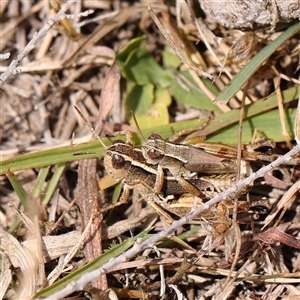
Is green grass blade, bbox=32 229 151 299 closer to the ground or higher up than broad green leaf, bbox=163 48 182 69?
closer to the ground

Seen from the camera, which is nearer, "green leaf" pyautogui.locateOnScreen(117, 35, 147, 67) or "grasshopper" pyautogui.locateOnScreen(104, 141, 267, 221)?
"grasshopper" pyautogui.locateOnScreen(104, 141, 267, 221)

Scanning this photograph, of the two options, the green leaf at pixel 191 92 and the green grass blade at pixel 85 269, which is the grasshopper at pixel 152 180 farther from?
the green leaf at pixel 191 92

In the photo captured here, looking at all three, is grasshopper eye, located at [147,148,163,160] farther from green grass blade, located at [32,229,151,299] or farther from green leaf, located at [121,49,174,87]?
green leaf, located at [121,49,174,87]

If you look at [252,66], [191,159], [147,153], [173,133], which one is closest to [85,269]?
[147,153]

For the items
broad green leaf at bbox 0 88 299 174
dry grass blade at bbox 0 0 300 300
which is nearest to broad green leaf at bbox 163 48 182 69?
dry grass blade at bbox 0 0 300 300

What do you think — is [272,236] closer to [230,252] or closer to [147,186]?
[230,252]

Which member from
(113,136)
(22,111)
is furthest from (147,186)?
(22,111)

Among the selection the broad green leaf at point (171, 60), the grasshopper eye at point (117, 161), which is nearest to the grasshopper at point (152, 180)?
the grasshopper eye at point (117, 161)

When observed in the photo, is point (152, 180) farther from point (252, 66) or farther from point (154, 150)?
point (252, 66)
